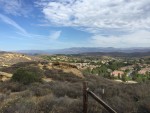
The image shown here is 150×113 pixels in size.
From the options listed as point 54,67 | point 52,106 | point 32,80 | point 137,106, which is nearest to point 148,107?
point 137,106

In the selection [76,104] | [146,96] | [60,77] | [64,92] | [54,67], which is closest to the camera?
[76,104]

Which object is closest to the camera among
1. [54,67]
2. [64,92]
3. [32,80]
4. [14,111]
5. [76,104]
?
[14,111]

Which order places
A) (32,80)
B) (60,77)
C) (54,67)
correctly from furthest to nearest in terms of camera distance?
1. (54,67)
2. (60,77)
3. (32,80)

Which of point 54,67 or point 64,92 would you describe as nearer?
point 64,92

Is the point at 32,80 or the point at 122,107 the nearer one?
the point at 122,107

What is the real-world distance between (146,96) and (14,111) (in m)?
5.41

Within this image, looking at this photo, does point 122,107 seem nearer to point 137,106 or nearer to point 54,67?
point 137,106

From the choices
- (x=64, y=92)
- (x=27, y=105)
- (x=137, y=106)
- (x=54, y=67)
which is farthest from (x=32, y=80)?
(x=54, y=67)

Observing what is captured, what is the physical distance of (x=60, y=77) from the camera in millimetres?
31734

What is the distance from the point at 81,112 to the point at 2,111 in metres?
2.85

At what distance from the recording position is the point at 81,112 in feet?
29.3

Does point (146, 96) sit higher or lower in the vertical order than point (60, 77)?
higher

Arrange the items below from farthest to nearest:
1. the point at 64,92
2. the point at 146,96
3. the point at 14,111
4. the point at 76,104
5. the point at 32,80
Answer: the point at 32,80 < the point at 64,92 < the point at 146,96 < the point at 76,104 < the point at 14,111

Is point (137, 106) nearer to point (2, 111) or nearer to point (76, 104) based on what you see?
point (76, 104)
